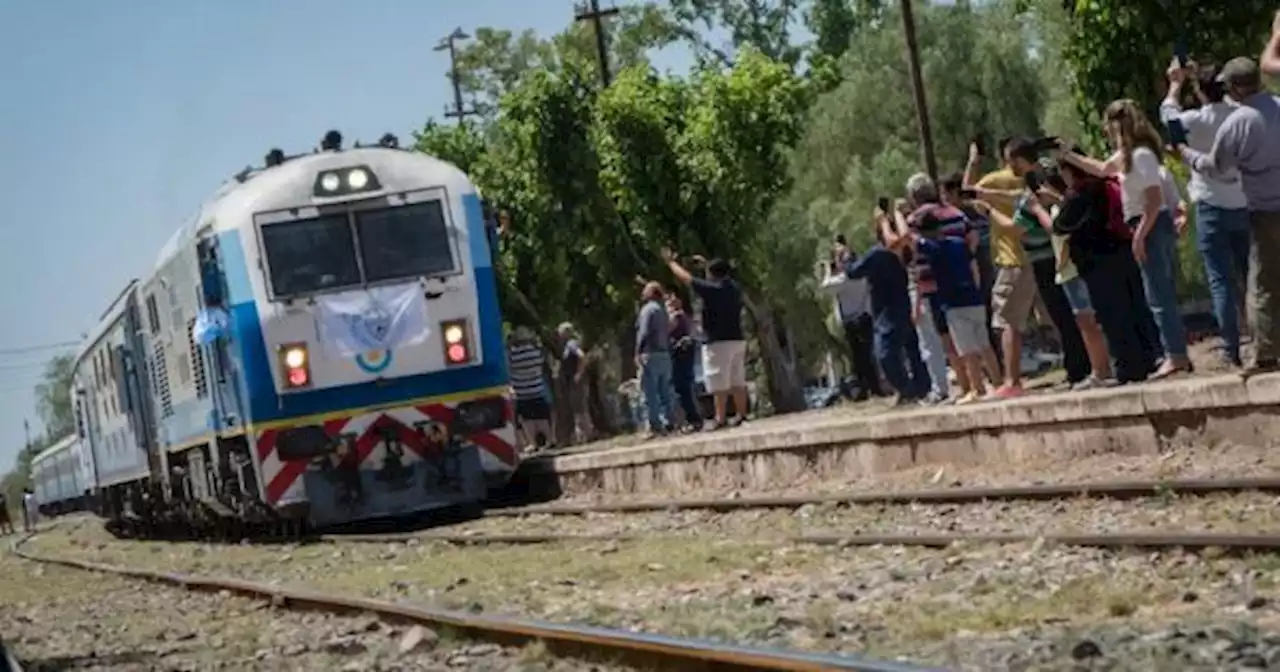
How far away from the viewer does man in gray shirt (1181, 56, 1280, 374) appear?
1217cm

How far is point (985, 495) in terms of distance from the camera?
1311cm

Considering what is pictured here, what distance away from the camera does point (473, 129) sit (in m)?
60.0

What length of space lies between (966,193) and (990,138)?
97.8ft

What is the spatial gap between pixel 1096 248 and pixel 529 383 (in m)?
14.0

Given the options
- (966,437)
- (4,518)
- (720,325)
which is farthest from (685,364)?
(4,518)

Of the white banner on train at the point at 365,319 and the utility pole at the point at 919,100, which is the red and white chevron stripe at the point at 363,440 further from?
the utility pole at the point at 919,100

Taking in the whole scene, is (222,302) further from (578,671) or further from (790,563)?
(578,671)

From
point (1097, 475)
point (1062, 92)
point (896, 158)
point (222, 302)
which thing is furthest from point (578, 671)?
point (896, 158)

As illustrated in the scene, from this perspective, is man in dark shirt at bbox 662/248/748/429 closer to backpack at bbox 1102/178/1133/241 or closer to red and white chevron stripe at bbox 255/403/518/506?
red and white chevron stripe at bbox 255/403/518/506

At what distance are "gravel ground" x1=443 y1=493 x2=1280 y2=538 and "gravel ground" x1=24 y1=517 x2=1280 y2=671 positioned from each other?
1.10ft

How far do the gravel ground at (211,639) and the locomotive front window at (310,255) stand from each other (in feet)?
9.65

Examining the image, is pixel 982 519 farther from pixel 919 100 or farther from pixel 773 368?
pixel 773 368

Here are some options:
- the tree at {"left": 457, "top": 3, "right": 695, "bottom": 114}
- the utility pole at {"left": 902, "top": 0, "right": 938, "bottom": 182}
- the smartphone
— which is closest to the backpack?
the smartphone

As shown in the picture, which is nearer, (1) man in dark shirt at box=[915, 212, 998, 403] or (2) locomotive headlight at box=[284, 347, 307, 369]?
(1) man in dark shirt at box=[915, 212, 998, 403]
